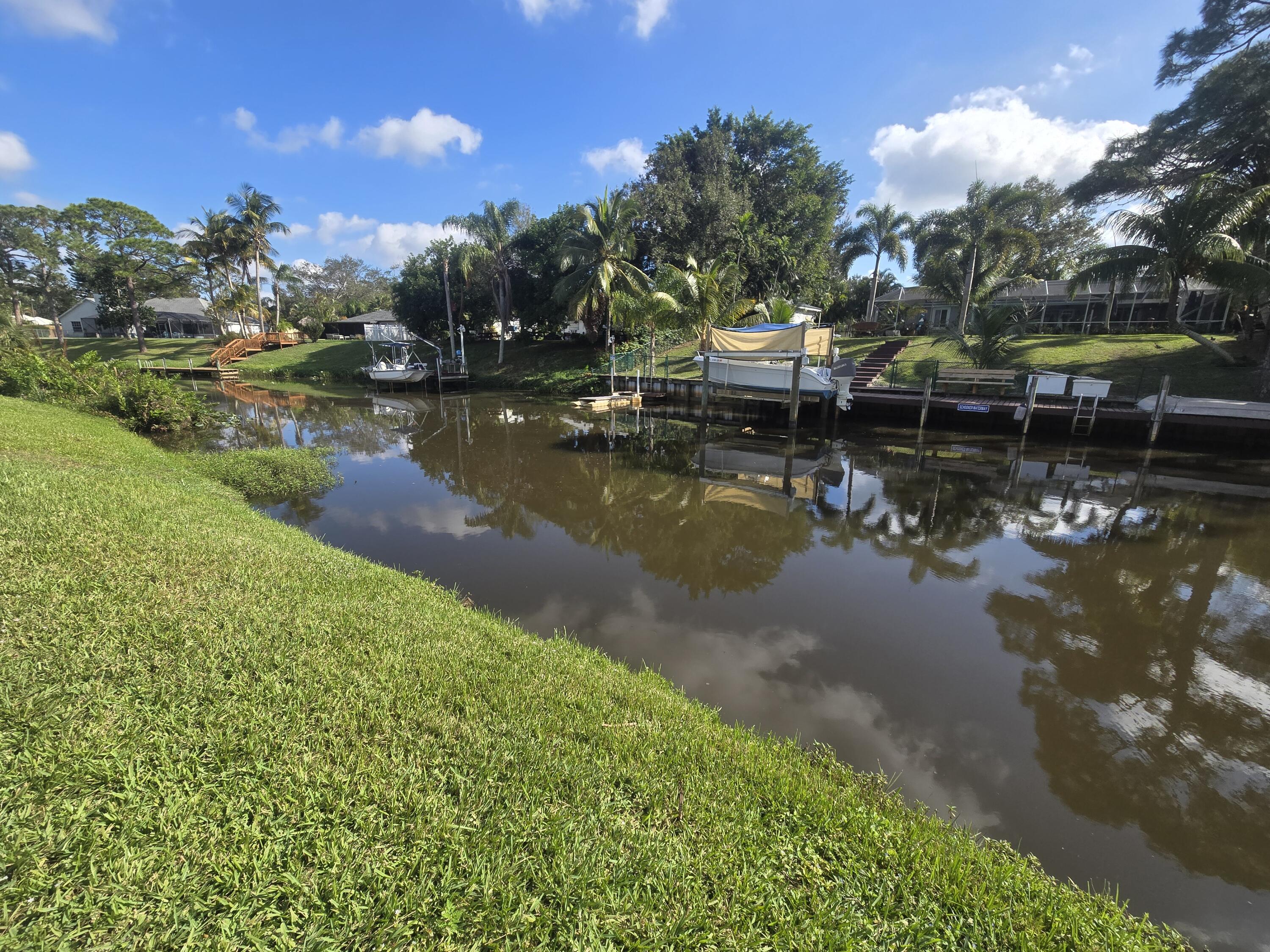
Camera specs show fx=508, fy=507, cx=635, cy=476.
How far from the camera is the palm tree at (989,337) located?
743 inches

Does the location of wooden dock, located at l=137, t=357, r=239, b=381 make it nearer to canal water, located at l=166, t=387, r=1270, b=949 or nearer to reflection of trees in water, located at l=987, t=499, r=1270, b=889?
canal water, located at l=166, t=387, r=1270, b=949

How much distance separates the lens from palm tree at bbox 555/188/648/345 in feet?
85.8

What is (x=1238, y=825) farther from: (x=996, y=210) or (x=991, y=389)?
(x=996, y=210)

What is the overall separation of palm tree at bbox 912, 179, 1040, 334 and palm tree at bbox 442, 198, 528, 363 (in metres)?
23.9

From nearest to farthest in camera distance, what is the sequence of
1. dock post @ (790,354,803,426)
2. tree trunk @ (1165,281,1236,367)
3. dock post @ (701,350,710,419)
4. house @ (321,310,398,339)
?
1. tree trunk @ (1165,281,1236,367)
2. dock post @ (790,354,803,426)
3. dock post @ (701,350,710,419)
4. house @ (321,310,398,339)

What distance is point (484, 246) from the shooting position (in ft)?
102

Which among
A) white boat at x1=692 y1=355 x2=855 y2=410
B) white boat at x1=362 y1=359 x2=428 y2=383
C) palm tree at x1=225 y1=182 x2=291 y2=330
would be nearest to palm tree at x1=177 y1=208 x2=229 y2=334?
palm tree at x1=225 y1=182 x2=291 y2=330

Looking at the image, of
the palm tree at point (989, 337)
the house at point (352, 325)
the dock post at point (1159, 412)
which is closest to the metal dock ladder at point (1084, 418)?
the dock post at point (1159, 412)

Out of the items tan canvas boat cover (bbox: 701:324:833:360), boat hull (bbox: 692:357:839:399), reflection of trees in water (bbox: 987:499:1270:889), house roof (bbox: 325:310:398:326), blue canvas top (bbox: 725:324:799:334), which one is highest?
house roof (bbox: 325:310:398:326)

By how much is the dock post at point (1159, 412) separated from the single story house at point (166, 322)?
2398 inches

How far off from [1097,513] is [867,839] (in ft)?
33.6

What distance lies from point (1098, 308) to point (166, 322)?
75259 millimetres

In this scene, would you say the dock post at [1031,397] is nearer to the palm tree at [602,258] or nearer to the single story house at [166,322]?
the palm tree at [602,258]

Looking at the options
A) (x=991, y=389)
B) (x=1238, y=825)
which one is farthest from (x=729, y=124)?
(x=1238, y=825)
